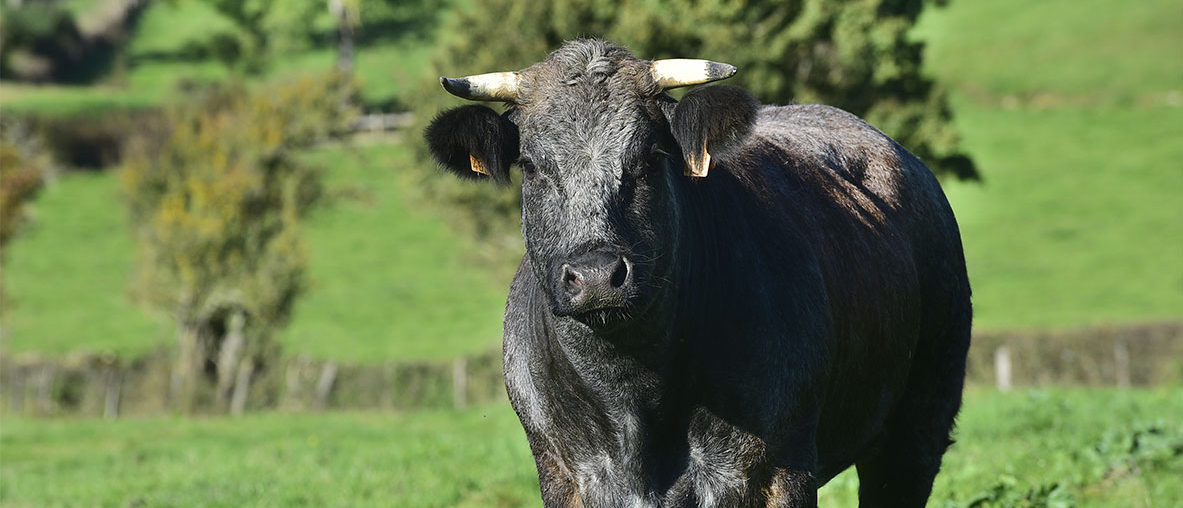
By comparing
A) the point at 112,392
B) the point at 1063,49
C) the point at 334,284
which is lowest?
the point at 334,284

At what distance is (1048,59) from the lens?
63406 millimetres

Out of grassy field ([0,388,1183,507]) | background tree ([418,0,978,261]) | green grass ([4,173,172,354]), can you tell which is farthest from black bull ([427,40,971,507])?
green grass ([4,173,172,354])

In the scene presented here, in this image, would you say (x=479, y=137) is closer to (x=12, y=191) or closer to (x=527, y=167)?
(x=527, y=167)

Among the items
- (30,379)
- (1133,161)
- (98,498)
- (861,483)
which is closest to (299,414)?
(30,379)

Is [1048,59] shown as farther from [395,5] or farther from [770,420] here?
[770,420]

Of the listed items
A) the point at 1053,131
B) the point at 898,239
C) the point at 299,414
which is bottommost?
the point at 299,414

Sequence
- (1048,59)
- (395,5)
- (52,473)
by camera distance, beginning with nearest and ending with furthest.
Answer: (52,473) → (1048,59) → (395,5)

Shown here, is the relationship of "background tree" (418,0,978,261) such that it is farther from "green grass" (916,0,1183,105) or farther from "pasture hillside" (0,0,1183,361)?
"green grass" (916,0,1183,105)

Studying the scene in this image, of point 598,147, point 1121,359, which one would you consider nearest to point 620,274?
point 598,147

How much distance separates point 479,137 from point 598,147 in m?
0.63

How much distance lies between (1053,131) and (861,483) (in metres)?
51.9

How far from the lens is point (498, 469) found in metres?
11.7

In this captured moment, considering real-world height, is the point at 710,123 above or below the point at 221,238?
above

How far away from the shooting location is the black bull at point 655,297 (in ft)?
16.9
